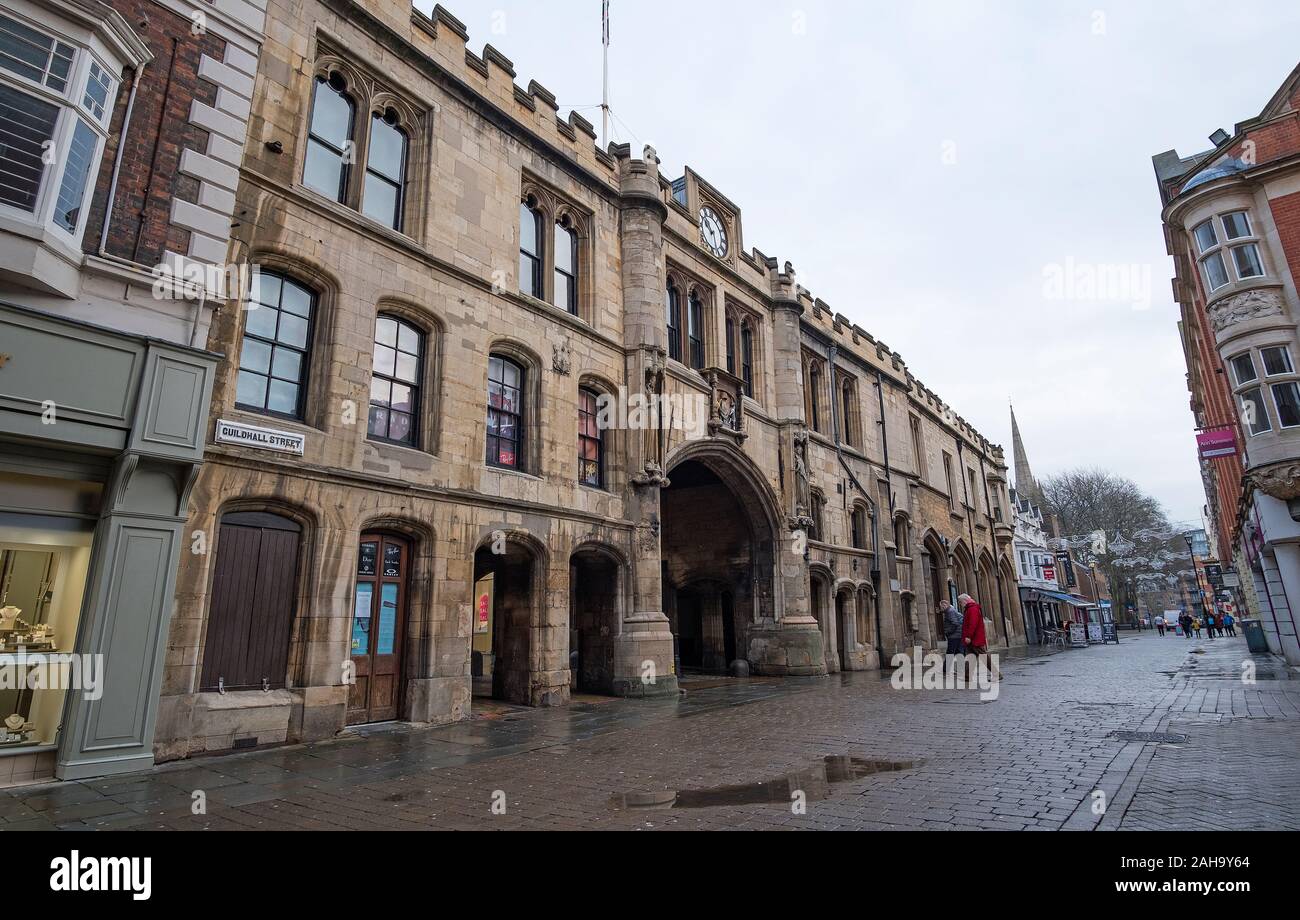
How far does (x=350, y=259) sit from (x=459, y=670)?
6.91 metres

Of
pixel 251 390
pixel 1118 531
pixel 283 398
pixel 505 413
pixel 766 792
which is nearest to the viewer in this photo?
pixel 766 792

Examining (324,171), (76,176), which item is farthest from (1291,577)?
(76,176)

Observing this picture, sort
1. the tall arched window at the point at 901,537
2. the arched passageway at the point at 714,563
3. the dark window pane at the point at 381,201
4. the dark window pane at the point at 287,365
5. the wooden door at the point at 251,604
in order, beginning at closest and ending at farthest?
the wooden door at the point at 251,604 < the dark window pane at the point at 287,365 < the dark window pane at the point at 381,201 < the arched passageway at the point at 714,563 < the tall arched window at the point at 901,537

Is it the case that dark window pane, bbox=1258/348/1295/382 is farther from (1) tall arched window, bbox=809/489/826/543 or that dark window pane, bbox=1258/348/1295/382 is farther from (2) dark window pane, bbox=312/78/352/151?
(2) dark window pane, bbox=312/78/352/151

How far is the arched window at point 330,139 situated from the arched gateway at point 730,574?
9927 mm

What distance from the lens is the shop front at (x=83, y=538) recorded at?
6.95 meters

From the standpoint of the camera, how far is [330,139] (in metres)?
11.7

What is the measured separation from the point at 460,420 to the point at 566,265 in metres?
5.74

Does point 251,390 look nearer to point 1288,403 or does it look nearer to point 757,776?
point 757,776

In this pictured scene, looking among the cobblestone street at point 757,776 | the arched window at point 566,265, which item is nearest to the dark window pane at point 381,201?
the arched window at point 566,265

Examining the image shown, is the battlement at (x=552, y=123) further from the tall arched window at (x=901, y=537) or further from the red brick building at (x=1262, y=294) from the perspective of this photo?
the red brick building at (x=1262, y=294)

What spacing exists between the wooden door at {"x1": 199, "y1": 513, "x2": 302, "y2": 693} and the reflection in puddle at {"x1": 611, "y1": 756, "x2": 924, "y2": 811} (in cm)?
590
